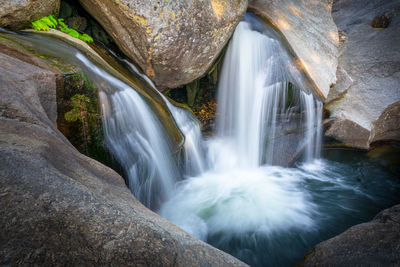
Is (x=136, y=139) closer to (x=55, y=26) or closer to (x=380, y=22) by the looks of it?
(x=55, y=26)

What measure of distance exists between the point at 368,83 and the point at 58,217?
31.0 feet

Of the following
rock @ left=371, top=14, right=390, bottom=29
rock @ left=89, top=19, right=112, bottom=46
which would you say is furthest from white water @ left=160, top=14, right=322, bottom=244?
rock @ left=371, top=14, right=390, bottom=29

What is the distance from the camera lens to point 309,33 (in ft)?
21.1

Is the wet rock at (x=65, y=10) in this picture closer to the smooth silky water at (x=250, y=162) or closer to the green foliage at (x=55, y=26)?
the green foliage at (x=55, y=26)

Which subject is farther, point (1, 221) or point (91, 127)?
point (91, 127)

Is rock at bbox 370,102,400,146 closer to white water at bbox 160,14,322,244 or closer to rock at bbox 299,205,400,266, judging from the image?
white water at bbox 160,14,322,244

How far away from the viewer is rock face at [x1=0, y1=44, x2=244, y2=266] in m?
0.80

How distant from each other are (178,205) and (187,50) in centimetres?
320

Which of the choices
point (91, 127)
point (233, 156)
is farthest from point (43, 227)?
point (233, 156)

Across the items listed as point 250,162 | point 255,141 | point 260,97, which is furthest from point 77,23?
point 250,162

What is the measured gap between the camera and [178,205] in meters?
4.06

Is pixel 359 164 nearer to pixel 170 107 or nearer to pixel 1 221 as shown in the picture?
pixel 170 107

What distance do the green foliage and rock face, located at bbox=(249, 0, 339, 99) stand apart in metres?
4.86

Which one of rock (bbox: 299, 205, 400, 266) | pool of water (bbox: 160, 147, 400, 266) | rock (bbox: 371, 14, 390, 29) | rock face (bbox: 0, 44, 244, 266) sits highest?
rock (bbox: 371, 14, 390, 29)
